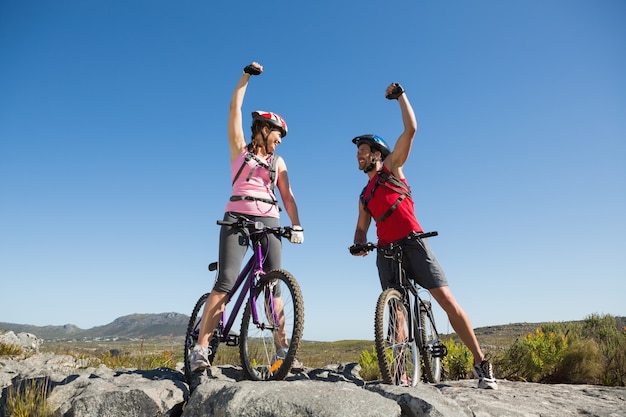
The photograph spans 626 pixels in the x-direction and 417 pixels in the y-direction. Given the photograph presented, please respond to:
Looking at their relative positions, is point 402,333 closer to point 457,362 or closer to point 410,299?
point 410,299

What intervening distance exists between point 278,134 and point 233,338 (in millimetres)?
2293

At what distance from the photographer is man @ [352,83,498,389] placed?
16.0 ft

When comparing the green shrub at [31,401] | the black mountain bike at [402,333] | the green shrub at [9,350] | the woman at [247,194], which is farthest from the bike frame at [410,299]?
the green shrub at [9,350]

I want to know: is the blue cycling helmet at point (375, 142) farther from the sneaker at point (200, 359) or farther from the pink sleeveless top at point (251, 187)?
the sneaker at point (200, 359)

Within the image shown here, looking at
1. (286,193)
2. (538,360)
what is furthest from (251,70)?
(538,360)

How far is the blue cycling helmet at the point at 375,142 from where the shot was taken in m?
5.34

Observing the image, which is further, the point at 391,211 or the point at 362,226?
the point at 362,226

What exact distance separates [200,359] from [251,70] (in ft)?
9.92

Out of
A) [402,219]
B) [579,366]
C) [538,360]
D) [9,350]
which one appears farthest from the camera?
[9,350]

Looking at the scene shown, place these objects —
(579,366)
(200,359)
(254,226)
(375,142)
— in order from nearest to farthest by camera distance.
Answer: (200,359)
(254,226)
(375,142)
(579,366)

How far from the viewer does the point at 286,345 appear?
427 cm

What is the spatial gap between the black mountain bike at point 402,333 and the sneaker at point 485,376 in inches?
17.1

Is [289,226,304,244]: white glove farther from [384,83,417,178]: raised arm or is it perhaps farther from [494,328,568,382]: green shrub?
[494,328,568,382]: green shrub

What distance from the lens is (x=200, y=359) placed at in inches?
170
